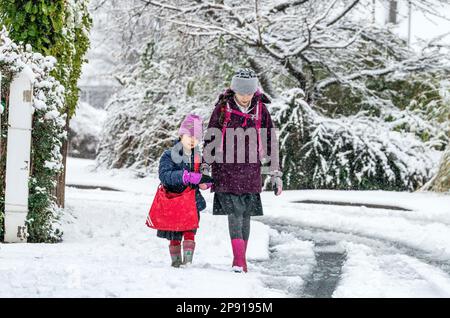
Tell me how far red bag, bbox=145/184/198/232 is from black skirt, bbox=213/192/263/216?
261 millimetres

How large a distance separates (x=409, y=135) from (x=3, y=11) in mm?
10649

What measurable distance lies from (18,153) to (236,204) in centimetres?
280

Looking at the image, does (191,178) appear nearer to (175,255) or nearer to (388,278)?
(175,255)

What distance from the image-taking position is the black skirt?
6.55 metres

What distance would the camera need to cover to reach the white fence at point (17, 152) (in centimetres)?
804

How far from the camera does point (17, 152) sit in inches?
318

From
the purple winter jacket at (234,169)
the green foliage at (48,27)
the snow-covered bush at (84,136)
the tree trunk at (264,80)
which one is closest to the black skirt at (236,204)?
the purple winter jacket at (234,169)

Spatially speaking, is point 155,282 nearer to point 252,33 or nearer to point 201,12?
point 252,33

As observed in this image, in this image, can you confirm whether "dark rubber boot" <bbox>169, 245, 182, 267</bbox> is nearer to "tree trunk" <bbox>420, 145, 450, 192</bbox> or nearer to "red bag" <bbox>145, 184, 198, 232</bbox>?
"red bag" <bbox>145, 184, 198, 232</bbox>

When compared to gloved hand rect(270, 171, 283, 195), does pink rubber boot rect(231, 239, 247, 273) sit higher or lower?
lower

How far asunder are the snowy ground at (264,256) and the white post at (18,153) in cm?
61

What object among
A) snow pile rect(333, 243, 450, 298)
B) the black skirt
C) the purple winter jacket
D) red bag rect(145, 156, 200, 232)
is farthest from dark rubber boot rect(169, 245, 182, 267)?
snow pile rect(333, 243, 450, 298)

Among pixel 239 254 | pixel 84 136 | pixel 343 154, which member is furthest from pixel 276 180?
pixel 84 136
